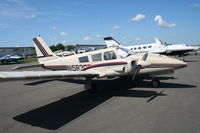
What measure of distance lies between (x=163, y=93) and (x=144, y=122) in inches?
139

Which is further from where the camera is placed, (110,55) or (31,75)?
(110,55)

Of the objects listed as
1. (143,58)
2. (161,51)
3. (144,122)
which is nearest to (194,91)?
(143,58)

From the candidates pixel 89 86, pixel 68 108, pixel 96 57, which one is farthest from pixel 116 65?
pixel 68 108

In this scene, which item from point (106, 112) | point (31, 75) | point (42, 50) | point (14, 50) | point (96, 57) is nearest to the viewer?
point (31, 75)

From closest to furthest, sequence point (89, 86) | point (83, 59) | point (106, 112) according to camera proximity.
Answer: point (106, 112)
point (89, 86)
point (83, 59)

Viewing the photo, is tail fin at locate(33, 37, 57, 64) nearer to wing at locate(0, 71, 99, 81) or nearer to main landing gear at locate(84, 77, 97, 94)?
main landing gear at locate(84, 77, 97, 94)

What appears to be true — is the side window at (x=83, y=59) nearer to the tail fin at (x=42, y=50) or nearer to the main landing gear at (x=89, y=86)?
the main landing gear at (x=89, y=86)

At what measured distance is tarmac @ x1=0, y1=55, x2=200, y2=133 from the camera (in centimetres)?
484

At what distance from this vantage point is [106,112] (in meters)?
6.04

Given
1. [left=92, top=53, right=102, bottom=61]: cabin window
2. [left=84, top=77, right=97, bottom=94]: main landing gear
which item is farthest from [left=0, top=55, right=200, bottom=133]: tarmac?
[left=92, top=53, right=102, bottom=61]: cabin window

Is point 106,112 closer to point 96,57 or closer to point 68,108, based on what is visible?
point 68,108

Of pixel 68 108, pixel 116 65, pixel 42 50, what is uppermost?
pixel 42 50

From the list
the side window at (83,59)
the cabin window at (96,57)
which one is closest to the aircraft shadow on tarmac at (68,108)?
the cabin window at (96,57)

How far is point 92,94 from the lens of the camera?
8727mm
